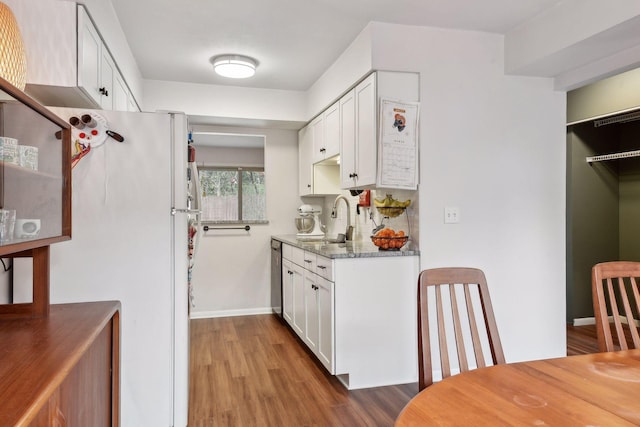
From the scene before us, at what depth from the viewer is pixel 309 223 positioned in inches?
181

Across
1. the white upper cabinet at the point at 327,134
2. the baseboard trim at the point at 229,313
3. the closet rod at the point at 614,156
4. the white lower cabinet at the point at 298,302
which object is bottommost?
the baseboard trim at the point at 229,313

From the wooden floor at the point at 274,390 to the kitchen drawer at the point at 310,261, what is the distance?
732 mm

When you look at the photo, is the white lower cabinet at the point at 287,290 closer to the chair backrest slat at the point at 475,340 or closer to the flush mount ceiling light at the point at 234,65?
the flush mount ceiling light at the point at 234,65

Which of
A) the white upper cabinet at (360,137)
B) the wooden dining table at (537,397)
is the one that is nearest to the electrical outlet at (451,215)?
the white upper cabinet at (360,137)

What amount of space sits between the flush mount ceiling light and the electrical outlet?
208 centimetres

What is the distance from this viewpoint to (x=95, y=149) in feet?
6.87

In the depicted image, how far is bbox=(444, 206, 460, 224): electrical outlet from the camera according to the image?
9.79ft

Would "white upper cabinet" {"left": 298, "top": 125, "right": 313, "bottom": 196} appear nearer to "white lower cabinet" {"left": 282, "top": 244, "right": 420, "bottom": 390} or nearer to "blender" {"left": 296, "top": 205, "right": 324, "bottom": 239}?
"blender" {"left": 296, "top": 205, "right": 324, "bottom": 239}

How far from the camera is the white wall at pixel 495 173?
9.75ft

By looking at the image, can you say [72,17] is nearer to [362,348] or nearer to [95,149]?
[95,149]

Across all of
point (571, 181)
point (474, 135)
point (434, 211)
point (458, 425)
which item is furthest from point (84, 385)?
point (571, 181)

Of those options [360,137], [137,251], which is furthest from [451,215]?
[137,251]

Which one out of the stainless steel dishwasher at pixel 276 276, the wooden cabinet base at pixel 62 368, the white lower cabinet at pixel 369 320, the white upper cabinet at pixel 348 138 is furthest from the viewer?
the stainless steel dishwasher at pixel 276 276

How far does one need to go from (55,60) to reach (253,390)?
7.39 ft
